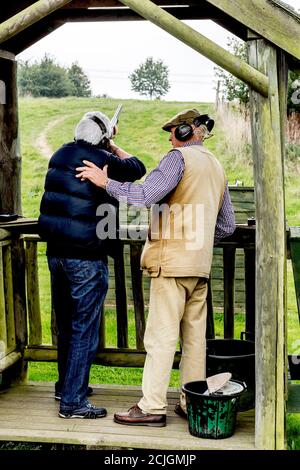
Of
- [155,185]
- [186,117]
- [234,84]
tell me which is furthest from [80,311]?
[234,84]

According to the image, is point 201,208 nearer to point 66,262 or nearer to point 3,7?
point 66,262

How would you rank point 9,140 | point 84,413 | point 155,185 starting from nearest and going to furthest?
point 155,185, point 84,413, point 9,140

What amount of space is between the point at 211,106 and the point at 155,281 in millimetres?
17913

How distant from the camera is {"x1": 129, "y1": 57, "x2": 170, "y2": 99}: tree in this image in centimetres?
2886

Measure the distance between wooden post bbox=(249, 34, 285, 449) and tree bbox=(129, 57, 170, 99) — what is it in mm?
23760

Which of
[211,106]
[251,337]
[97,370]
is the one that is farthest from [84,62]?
[251,337]

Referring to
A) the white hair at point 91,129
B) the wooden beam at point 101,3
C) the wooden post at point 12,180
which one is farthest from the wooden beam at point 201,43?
the wooden post at point 12,180

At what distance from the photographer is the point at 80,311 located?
18.2 feet

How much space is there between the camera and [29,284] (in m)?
6.79

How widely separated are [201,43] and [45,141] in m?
17.2

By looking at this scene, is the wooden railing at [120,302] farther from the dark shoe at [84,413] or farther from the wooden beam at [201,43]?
the wooden beam at [201,43]

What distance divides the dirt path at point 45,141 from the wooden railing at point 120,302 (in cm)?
1374

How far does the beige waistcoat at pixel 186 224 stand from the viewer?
534 centimetres

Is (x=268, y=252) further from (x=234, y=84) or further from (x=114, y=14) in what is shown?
(x=234, y=84)
